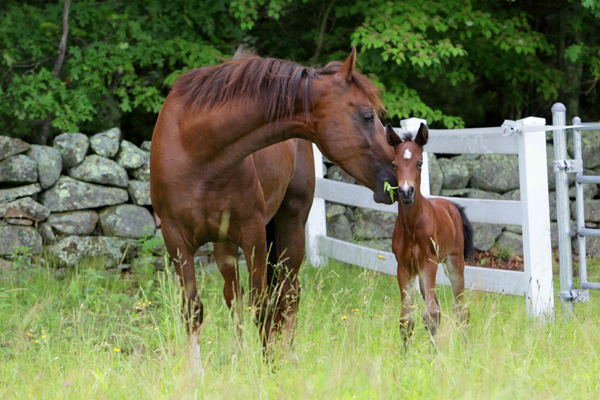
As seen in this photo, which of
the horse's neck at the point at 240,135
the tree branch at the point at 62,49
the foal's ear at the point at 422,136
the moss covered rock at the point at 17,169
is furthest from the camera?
the tree branch at the point at 62,49

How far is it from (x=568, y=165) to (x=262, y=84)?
2.37 meters

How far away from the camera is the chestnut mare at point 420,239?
3.04 metres

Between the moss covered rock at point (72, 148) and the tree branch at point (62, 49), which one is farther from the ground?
the tree branch at point (62, 49)

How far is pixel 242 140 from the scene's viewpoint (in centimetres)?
290

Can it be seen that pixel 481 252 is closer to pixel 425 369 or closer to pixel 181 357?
pixel 425 369

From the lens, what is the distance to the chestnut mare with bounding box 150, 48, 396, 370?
106 inches

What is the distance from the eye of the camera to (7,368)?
3004mm

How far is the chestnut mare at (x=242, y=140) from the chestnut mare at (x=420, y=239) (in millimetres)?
300

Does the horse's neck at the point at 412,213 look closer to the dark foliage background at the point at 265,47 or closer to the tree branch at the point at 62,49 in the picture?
the dark foliage background at the point at 265,47

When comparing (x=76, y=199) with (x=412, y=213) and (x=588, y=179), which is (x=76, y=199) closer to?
(x=412, y=213)

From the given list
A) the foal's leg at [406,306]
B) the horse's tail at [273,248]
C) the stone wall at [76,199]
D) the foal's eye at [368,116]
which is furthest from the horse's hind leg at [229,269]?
the stone wall at [76,199]

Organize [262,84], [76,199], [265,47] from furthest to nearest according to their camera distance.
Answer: [265,47]
[76,199]
[262,84]

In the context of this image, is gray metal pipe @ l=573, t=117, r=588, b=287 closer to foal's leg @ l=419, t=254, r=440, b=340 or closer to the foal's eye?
foal's leg @ l=419, t=254, r=440, b=340

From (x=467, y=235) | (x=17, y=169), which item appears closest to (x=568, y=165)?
(x=467, y=235)
